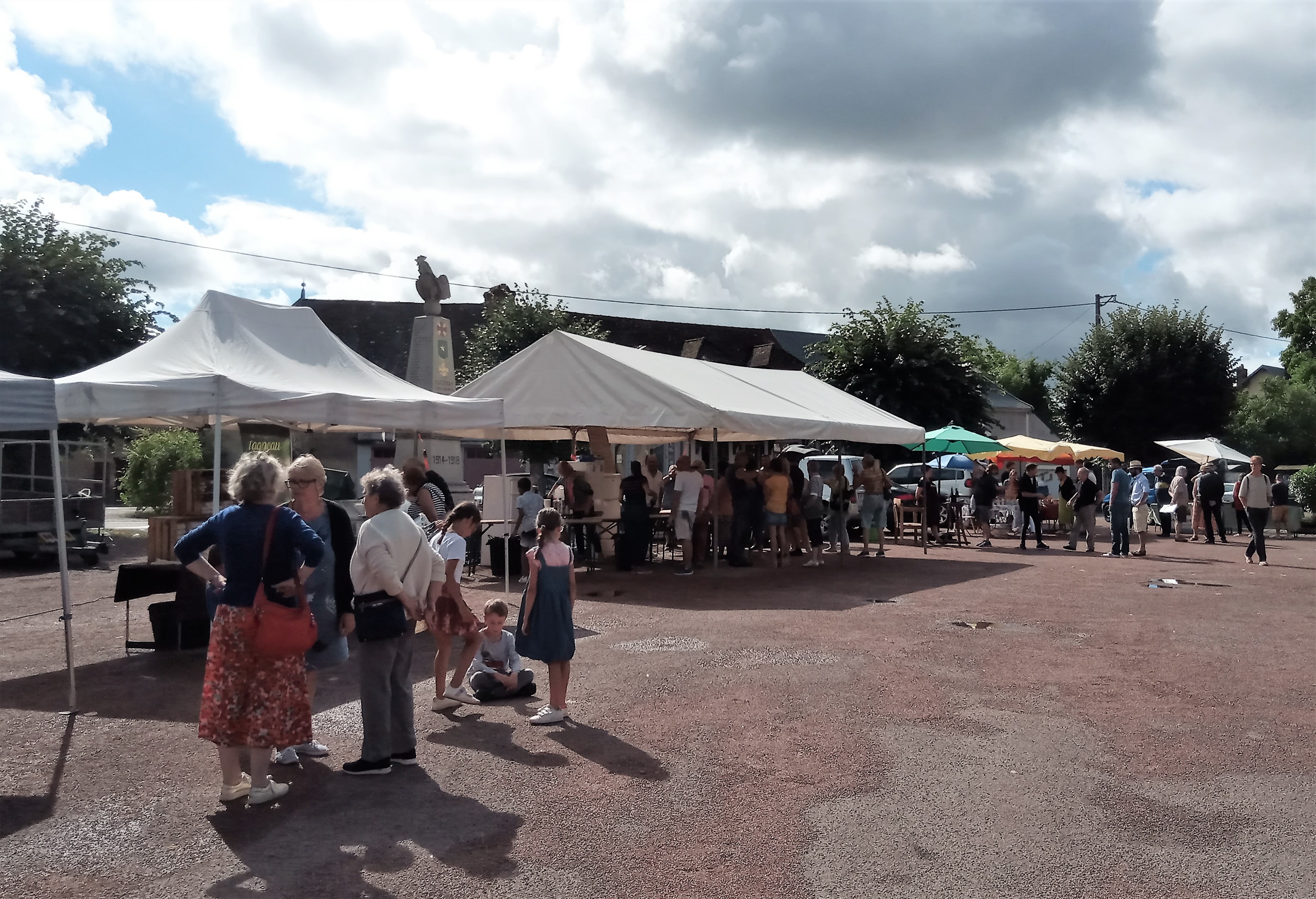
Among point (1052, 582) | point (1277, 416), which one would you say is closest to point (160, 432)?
point (1052, 582)

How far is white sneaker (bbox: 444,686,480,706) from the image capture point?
7.27 m

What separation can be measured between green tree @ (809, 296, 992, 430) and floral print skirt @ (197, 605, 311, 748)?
24903 mm

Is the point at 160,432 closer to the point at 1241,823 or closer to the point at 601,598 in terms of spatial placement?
the point at 601,598

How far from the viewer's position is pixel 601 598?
41.8 ft

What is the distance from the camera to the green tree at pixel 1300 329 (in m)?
54.4

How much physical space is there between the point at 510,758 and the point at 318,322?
6.59 meters

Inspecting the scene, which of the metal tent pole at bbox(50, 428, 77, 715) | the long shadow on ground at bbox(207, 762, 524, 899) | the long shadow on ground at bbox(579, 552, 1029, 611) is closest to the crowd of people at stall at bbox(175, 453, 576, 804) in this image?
the long shadow on ground at bbox(207, 762, 524, 899)

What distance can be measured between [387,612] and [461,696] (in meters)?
1.89

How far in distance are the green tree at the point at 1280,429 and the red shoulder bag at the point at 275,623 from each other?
42512 mm

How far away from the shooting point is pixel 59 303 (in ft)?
73.9

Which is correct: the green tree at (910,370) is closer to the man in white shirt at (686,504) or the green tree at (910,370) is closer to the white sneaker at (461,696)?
the man in white shirt at (686,504)

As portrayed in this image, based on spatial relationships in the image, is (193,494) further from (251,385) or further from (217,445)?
(251,385)

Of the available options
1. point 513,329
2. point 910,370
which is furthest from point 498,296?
point 910,370

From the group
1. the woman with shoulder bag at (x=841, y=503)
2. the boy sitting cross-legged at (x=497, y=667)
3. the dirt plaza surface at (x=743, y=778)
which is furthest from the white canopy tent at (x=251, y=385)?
the woman with shoulder bag at (x=841, y=503)
